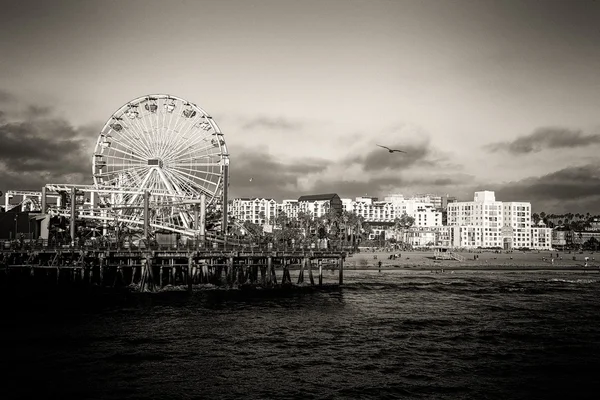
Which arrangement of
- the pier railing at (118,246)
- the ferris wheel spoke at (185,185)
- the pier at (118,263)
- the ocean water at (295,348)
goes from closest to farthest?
the ocean water at (295,348) < the pier at (118,263) < the pier railing at (118,246) < the ferris wheel spoke at (185,185)

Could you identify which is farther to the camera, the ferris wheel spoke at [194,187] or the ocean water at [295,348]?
the ferris wheel spoke at [194,187]

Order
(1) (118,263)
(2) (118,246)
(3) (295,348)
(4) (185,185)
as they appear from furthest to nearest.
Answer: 1. (4) (185,185)
2. (1) (118,263)
3. (2) (118,246)
4. (3) (295,348)

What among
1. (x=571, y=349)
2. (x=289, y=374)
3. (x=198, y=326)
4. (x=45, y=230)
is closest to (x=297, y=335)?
(x=198, y=326)

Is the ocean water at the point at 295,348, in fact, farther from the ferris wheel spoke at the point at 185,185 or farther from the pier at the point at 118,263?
the ferris wheel spoke at the point at 185,185

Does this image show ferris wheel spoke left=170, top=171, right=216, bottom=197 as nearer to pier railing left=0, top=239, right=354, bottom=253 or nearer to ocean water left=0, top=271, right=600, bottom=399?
pier railing left=0, top=239, right=354, bottom=253

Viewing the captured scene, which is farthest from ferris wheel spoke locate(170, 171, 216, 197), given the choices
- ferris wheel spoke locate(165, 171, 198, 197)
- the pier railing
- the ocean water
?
the ocean water

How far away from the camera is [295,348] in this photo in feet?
116

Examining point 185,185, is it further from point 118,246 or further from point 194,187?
point 118,246

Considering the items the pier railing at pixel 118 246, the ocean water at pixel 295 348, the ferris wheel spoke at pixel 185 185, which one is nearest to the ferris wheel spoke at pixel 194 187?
the ferris wheel spoke at pixel 185 185

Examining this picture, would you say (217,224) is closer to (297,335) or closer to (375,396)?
(297,335)

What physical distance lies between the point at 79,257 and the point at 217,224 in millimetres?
39618

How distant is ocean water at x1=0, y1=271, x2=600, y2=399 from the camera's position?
2706 cm

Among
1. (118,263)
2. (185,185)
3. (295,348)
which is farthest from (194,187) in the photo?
(295,348)

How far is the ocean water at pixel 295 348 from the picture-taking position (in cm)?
2706
